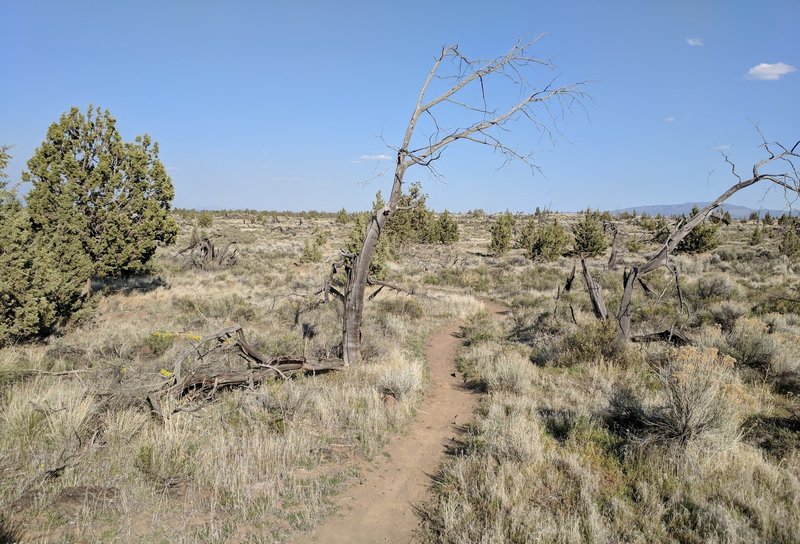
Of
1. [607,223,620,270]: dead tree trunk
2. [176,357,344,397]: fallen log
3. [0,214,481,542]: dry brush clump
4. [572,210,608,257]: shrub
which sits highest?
[572,210,608,257]: shrub

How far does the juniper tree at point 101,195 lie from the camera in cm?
1428

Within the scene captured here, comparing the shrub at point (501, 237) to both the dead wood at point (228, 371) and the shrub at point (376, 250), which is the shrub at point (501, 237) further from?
the dead wood at point (228, 371)

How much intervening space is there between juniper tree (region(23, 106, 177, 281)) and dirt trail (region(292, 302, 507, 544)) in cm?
1199

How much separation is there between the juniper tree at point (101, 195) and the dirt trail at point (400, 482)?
39.3ft

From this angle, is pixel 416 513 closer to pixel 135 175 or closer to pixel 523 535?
pixel 523 535

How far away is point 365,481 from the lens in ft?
16.5

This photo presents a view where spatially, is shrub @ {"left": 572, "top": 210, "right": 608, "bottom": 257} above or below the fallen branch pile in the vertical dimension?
above

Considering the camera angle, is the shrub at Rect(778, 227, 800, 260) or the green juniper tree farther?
the green juniper tree

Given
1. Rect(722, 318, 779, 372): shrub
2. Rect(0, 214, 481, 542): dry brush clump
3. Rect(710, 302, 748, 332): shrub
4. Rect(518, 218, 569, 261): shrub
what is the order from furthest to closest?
Rect(518, 218, 569, 261): shrub, Rect(710, 302, 748, 332): shrub, Rect(722, 318, 779, 372): shrub, Rect(0, 214, 481, 542): dry brush clump

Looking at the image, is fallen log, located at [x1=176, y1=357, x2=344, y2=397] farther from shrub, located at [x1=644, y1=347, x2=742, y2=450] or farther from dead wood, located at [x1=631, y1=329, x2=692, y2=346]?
dead wood, located at [x1=631, y1=329, x2=692, y2=346]

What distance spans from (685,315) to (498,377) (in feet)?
26.7

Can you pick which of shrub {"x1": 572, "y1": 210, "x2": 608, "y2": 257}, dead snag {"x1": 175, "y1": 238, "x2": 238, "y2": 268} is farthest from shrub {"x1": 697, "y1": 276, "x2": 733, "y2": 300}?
dead snag {"x1": 175, "y1": 238, "x2": 238, "y2": 268}

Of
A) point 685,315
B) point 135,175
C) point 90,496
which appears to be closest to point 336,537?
point 90,496

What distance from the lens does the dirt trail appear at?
162 inches
